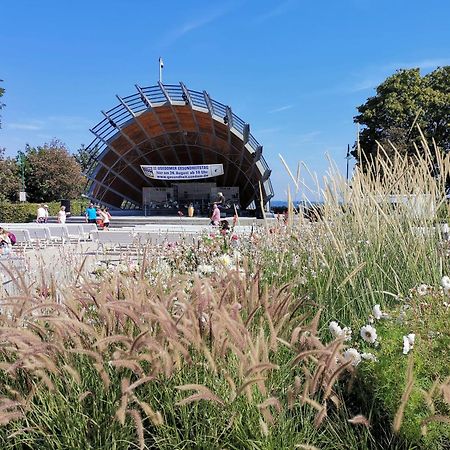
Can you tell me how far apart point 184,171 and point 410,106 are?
16487mm

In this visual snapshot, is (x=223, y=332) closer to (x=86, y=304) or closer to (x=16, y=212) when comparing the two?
(x=86, y=304)

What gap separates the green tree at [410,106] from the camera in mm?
32781

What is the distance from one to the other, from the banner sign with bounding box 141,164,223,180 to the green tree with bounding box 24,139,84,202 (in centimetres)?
2179

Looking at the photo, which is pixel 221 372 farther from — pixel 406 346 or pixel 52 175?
pixel 52 175

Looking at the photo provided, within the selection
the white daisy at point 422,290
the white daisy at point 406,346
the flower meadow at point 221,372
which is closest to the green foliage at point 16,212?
the flower meadow at point 221,372

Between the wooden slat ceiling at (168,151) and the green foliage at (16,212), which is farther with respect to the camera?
the wooden slat ceiling at (168,151)

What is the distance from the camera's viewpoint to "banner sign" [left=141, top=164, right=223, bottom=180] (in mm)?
29891

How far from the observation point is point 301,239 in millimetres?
3779

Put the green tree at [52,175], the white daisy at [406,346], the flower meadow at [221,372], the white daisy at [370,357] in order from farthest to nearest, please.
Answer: the green tree at [52,175] < the white daisy at [370,357] < the white daisy at [406,346] < the flower meadow at [221,372]

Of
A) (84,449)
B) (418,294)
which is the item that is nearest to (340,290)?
(418,294)

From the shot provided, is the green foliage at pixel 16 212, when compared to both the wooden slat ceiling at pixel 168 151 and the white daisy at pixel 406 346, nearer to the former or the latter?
the wooden slat ceiling at pixel 168 151

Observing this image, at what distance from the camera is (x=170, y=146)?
3562cm

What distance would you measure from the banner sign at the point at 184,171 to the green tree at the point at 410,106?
35.0 feet

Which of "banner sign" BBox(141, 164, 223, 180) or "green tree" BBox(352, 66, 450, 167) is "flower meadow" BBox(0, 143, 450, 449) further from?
"green tree" BBox(352, 66, 450, 167)
